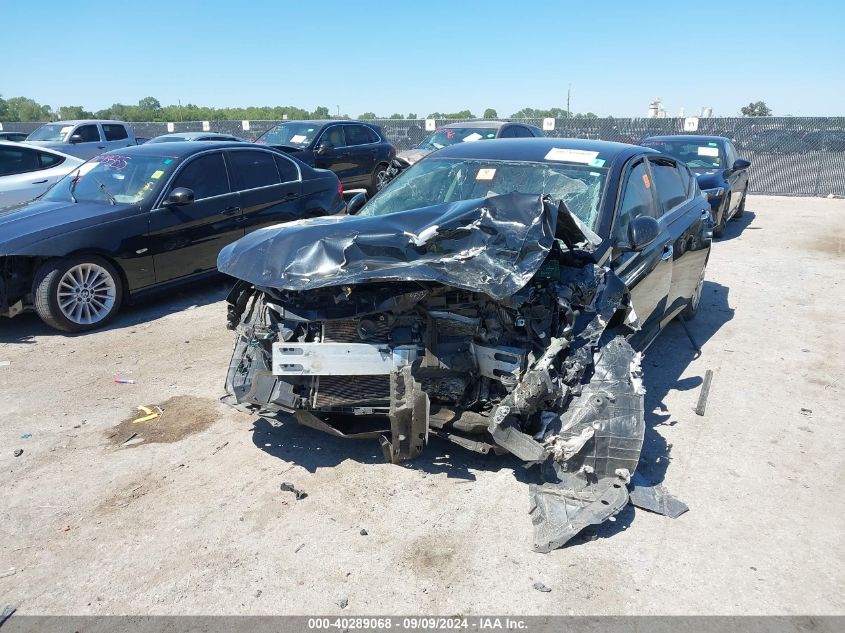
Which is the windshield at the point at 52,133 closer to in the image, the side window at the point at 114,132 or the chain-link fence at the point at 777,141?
the side window at the point at 114,132

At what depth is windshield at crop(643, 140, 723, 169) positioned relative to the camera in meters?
11.5

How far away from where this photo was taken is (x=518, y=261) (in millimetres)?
3346

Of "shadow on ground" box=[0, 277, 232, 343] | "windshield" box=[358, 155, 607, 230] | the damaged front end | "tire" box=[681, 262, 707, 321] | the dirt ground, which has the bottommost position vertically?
the dirt ground

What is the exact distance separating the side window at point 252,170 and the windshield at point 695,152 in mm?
7286

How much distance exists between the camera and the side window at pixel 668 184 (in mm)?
5324

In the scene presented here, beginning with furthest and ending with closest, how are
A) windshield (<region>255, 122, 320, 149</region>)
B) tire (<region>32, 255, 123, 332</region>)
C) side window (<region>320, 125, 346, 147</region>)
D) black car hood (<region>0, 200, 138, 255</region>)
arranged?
1. side window (<region>320, 125, 346, 147</region>)
2. windshield (<region>255, 122, 320, 149</region>)
3. tire (<region>32, 255, 123, 332</region>)
4. black car hood (<region>0, 200, 138, 255</region>)

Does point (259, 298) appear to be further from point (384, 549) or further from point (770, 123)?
point (770, 123)

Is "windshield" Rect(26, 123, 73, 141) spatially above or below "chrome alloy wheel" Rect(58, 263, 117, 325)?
above

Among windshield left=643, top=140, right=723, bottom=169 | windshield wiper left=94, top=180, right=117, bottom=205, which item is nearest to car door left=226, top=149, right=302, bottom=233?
windshield wiper left=94, top=180, right=117, bottom=205

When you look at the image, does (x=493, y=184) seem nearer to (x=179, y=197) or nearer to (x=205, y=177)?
(x=179, y=197)

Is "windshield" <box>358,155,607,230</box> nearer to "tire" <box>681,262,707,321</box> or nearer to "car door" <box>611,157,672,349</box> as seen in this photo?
"car door" <box>611,157,672,349</box>

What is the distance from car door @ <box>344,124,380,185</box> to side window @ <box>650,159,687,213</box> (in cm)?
837

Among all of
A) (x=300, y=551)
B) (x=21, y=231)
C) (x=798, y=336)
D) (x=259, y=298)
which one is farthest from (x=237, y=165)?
(x=798, y=336)

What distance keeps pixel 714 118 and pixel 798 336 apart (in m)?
16.1
